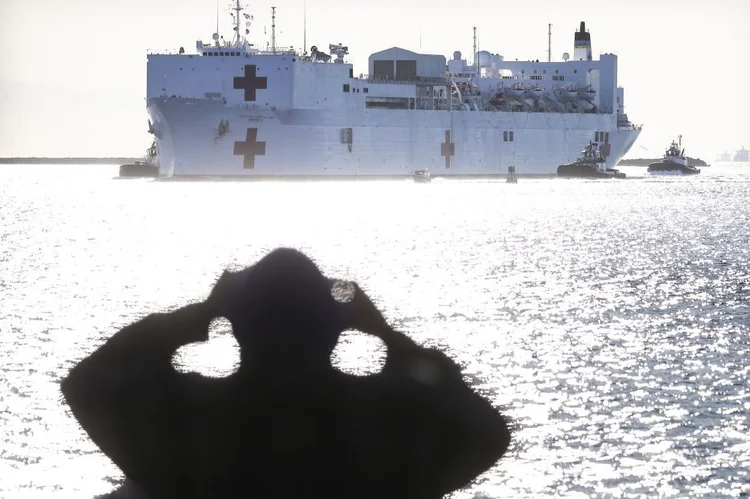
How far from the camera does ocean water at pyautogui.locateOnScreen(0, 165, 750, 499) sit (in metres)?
9.28

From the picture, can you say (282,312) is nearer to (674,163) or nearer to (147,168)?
(147,168)

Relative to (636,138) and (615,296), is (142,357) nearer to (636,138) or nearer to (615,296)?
(615,296)

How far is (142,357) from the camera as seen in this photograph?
13.9m

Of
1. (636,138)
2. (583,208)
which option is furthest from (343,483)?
(636,138)

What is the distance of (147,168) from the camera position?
104m

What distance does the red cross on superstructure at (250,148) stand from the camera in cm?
7394

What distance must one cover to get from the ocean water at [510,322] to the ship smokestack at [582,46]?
53658mm

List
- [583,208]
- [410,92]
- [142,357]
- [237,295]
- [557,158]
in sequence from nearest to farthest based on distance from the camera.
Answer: [142,357] < [237,295] < [583,208] < [410,92] < [557,158]

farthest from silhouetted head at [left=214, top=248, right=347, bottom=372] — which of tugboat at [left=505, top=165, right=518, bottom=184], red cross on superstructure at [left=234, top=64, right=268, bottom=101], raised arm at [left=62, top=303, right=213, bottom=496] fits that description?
tugboat at [left=505, top=165, right=518, bottom=184]

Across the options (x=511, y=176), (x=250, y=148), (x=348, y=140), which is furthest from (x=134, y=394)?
(x=511, y=176)

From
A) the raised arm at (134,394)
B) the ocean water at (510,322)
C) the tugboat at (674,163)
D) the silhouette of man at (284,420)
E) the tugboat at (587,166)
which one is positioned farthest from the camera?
the tugboat at (674,163)

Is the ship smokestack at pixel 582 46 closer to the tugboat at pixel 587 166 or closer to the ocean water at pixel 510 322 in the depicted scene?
the tugboat at pixel 587 166

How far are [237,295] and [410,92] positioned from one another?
2417 inches

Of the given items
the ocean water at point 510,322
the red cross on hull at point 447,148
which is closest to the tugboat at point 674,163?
the red cross on hull at point 447,148
